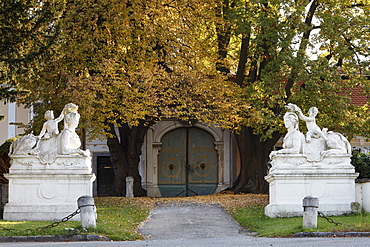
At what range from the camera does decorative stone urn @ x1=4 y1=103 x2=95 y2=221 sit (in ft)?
57.2

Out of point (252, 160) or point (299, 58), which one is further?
point (252, 160)

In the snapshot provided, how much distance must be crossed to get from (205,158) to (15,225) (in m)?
17.1

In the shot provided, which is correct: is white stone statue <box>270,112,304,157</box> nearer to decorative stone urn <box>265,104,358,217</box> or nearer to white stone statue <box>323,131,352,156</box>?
decorative stone urn <box>265,104,358,217</box>

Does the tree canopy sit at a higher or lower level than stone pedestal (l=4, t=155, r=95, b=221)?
higher

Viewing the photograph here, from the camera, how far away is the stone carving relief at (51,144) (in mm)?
17688

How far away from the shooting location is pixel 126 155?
2642 centimetres

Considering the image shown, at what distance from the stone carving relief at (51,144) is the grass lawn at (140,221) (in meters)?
1.89

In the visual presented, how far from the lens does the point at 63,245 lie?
12.8 meters

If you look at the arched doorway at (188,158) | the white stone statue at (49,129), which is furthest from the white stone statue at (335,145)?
the arched doorway at (188,158)

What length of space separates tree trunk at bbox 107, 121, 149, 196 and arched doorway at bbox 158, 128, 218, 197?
16.9ft

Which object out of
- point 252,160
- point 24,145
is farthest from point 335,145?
point 252,160

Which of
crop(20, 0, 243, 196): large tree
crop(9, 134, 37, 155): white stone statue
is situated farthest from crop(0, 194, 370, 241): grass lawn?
crop(20, 0, 243, 196): large tree

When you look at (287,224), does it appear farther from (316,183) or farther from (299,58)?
(299,58)

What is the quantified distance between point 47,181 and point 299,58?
11.0m
